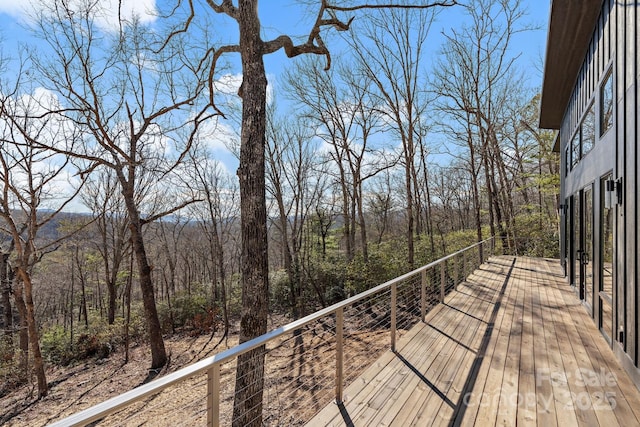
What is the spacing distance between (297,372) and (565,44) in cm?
884

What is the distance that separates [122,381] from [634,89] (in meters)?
12.5

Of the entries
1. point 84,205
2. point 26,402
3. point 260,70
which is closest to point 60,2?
point 260,70

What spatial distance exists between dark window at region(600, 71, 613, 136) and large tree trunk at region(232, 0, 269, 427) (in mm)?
4157

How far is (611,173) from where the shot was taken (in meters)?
3.64

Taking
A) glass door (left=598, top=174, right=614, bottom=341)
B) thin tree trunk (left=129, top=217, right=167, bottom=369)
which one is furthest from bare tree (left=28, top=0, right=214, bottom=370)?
glass door (left=598, top=174, right=614, bottom=341)

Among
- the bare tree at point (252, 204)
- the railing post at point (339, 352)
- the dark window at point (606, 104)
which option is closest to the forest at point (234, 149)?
the bare tree at point (252, 204)

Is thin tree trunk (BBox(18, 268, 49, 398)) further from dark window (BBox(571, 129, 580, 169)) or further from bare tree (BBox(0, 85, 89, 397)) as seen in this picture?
dark window (BBox(571, 129, 580, 169))

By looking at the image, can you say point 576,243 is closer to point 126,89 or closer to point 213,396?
point 213,396

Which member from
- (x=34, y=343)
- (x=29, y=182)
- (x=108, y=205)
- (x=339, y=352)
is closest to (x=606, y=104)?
(x=339, y=352)

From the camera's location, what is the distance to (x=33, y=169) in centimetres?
949

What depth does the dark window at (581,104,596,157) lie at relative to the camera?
4.59 metres

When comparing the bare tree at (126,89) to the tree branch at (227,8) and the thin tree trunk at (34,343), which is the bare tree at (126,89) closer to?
the tree branch at (227,8)

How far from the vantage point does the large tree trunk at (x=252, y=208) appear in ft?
13.0

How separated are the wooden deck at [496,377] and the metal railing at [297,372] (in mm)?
251
